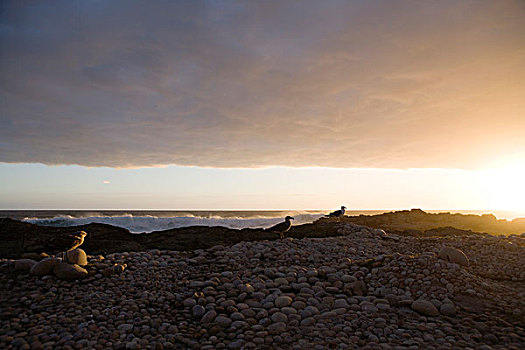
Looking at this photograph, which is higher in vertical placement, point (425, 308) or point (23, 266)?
point (23, 266)

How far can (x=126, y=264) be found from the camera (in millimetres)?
8258

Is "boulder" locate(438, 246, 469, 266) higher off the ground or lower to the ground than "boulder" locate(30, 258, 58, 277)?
higher

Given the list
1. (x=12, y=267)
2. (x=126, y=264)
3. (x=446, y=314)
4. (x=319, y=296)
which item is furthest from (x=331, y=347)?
(x=12, y=267)

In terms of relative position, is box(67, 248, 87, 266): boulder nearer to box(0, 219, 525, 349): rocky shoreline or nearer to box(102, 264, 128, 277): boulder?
box(0, 219, 525, 349): rocky shoreline

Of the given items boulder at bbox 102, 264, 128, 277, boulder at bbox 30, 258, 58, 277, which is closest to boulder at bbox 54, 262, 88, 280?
boulder at bbox 30, 258, 58, 277

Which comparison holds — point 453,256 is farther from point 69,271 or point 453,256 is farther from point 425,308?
point 69,271

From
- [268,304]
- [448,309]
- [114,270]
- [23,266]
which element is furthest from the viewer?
[114,270]

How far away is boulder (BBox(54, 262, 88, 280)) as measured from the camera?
6965mm

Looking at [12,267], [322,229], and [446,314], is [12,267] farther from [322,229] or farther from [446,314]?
[322,229]

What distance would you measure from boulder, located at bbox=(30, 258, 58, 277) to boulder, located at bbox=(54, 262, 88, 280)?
0.11m

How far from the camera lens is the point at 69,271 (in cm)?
700

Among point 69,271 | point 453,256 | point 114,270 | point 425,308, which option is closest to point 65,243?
point 69,271

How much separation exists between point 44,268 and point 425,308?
7.22m

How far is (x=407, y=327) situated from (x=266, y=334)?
2.17m
